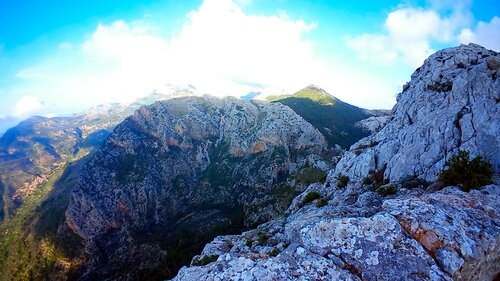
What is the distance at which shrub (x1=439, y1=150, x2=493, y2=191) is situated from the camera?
22.4 m

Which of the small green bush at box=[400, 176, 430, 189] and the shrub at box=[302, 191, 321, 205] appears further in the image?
the shrub at box=[302, 191, 321, 205]

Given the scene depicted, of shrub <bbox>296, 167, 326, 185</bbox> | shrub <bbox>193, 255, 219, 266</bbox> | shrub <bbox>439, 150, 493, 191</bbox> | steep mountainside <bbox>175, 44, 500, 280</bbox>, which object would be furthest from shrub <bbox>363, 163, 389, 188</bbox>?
shrub <bbox>296, 167, 326, 185</bbox>

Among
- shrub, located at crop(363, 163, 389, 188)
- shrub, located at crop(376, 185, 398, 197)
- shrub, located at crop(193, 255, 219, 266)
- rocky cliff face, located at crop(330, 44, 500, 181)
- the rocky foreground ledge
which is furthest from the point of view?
shrub, located at crop(363, 163, 389, 188)

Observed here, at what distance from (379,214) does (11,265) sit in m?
228

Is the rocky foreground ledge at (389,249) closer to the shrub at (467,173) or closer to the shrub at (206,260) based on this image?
the shrub at (206,260)

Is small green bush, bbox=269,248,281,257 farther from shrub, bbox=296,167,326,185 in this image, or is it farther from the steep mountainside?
shrub, bbox=296,167,326,185

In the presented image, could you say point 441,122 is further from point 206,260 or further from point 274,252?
point 206,260

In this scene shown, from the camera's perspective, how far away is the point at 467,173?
2353 cm

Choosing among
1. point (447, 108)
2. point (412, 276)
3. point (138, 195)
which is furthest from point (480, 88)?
point (138, 195)

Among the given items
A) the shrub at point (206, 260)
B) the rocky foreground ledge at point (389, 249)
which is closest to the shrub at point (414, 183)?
the rocky foreground ledge at point (389, 249)

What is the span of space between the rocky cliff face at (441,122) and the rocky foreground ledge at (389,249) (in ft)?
32.2

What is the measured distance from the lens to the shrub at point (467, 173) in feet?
73.4

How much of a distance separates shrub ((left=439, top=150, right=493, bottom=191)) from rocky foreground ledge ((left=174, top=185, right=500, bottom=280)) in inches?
88.3

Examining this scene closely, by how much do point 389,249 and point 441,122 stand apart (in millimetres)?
24410
